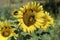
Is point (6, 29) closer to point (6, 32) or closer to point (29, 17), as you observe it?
point (6, 32)

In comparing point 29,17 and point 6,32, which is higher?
point 29,17

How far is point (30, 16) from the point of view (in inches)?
66.9

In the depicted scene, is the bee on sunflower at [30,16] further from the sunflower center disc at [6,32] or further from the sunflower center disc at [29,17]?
the sunflower center disc at [6,32]

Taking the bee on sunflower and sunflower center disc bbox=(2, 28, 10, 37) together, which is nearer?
the bee on sunflower

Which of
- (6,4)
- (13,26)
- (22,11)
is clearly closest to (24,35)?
(13,26)

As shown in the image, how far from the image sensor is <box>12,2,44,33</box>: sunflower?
1642mm

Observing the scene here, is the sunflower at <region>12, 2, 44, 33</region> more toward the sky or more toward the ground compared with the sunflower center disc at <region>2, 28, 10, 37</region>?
more toward the sky

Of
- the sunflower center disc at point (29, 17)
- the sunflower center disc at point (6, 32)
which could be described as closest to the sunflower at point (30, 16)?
the sunflower center disc at point (29, 17)

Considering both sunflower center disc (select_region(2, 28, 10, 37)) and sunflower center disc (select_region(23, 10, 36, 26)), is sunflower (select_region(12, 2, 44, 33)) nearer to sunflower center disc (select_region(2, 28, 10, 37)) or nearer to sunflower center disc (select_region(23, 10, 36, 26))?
sunflower center disc (select_region(23, 10, 36, 26))

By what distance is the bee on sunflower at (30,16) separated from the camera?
164 cm

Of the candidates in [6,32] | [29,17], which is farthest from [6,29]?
[29,17]

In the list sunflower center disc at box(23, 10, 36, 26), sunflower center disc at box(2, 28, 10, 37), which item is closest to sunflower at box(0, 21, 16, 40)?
sunflower center disc at box(2, 28, 10, 37)

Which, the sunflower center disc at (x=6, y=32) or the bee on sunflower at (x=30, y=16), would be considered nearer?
the bee on sunflower at (x=30, y=16)

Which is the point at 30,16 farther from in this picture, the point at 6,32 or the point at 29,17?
the point at 6,32
